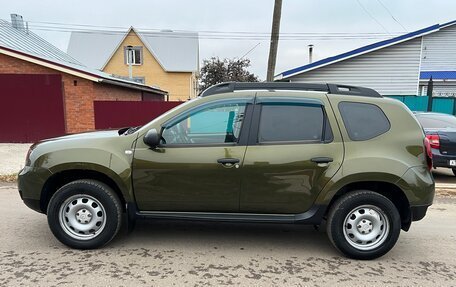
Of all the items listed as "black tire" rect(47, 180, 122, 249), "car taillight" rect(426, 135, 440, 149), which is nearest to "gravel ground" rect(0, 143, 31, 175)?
"black tire" rect(47, 180, 122, 249)

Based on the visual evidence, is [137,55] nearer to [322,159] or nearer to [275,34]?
[275,34]

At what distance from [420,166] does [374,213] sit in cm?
68

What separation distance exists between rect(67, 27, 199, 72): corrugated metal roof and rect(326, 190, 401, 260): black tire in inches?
1471

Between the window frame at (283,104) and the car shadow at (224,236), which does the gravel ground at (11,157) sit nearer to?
the car shadow at (224,236)

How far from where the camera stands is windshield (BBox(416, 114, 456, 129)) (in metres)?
8.05

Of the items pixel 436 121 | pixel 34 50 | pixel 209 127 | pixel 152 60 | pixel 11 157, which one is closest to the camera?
pixel 209 127

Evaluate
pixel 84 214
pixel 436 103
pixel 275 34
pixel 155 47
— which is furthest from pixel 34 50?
pixel 155 47

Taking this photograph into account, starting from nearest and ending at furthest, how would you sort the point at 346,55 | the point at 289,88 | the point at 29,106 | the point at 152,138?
1. the point at 152,138
2. the point at 289,88
3. the point at 29,106
4. the point at 346,55

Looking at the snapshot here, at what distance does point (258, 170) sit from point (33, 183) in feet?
8.02

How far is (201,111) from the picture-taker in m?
4.02

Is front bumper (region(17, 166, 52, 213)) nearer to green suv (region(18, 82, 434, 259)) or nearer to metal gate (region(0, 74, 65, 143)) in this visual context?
green suv (region(18, 82, 434, 259))

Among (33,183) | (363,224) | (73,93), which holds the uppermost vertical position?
(73,93)

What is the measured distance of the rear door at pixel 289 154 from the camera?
12.5 ft

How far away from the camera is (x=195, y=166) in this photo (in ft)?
12.7
